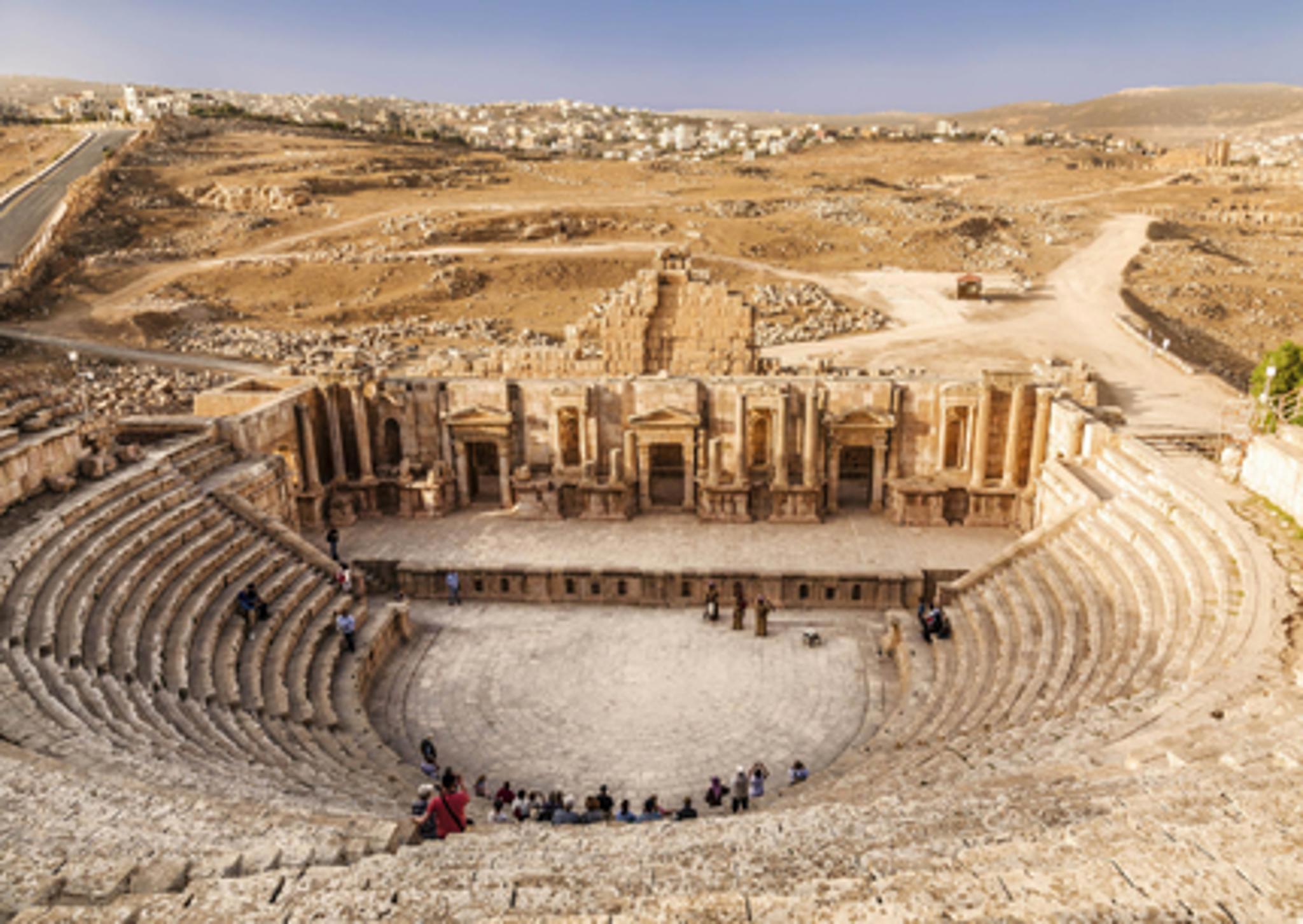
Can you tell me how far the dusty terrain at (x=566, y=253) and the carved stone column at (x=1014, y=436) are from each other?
15447 millimetres

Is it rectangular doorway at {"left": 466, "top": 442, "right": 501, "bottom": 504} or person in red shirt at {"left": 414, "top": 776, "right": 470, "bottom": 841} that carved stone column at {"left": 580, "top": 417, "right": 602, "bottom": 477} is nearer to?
rectangular doorway at {"left": 466, "top": 442, "right": 501, "bottom": 504}

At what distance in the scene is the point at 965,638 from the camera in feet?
53.9

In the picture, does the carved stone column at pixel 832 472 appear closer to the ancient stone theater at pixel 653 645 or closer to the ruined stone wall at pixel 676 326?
the ancient stone theater at pixel 653 645

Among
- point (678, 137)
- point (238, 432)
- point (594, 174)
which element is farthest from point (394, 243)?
point (678, 137)

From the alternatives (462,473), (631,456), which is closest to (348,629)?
(462,473)

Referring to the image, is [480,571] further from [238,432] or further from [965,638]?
[965,638]

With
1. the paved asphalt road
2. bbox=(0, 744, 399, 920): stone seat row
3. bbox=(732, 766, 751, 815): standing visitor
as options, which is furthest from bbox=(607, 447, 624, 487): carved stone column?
the paved asphalt road

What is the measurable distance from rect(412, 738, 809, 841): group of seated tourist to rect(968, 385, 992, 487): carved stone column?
11.3m

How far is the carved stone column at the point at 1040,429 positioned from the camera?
848 inches

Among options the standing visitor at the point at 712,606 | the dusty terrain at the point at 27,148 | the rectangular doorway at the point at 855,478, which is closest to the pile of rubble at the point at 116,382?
the standing visitor at the point at 712,606

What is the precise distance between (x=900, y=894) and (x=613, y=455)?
56.0ft

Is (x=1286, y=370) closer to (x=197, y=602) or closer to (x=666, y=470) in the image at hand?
(x=666, y=470)

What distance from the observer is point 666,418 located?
22578 millimetres

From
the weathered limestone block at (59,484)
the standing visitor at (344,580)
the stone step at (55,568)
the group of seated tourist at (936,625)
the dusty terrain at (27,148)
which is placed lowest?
the group of seated tourist at (936,625)
